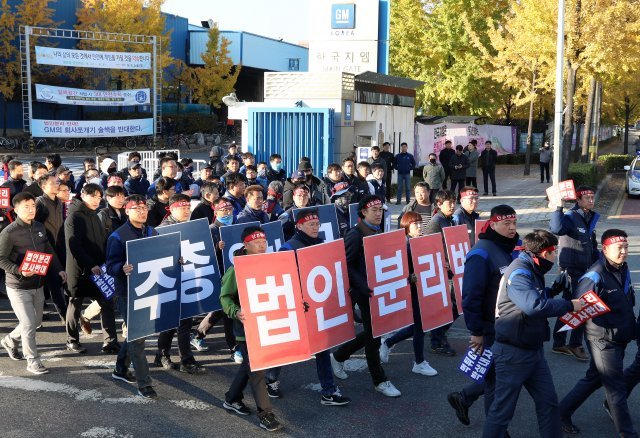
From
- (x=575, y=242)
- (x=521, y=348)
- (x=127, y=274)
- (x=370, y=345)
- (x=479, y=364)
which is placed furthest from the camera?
(x=575, y=242)

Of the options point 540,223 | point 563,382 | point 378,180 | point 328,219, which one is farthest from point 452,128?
point 563,382

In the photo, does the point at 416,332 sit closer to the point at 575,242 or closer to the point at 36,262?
the point at 575,242

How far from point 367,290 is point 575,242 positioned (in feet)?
9.39

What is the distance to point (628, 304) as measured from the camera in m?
5.99

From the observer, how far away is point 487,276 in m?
5.72

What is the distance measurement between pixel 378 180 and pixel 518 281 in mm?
8615

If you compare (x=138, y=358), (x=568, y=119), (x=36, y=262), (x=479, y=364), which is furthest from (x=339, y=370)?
(x=568, y=119)

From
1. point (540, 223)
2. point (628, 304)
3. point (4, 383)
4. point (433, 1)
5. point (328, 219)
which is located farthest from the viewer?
point (433, 1)

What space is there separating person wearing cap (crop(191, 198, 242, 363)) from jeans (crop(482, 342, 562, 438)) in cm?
334

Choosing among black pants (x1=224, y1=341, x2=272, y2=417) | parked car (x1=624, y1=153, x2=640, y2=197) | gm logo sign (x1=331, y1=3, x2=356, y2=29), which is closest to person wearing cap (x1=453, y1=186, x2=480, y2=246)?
black pants (x1=224, y1=341, x2=272, y2=417)

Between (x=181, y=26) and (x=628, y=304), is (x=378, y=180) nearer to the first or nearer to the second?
(x=628, y=304)

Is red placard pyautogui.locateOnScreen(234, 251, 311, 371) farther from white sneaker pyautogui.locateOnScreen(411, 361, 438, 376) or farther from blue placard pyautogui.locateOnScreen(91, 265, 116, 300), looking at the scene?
blue placard pyautogui.locateOnScreen(91, 265, 116, 300)

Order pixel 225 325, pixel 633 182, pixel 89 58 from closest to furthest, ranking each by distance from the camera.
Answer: pixel 225 325, pixel 633 182, pixel 89 58

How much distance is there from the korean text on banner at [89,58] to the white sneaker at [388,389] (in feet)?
101
